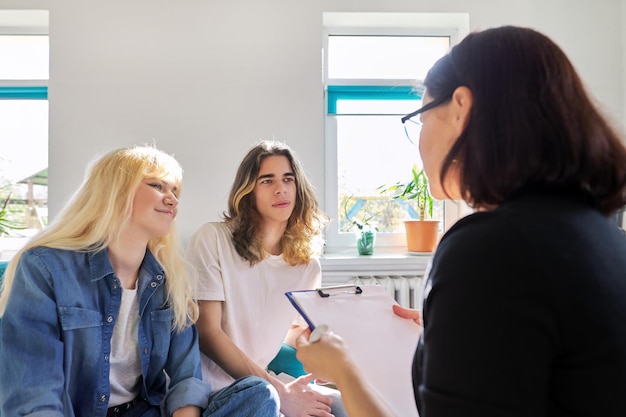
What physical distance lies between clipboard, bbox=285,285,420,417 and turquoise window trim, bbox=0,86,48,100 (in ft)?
8.01

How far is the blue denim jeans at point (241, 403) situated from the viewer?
125cm

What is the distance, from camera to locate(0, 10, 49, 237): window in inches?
109

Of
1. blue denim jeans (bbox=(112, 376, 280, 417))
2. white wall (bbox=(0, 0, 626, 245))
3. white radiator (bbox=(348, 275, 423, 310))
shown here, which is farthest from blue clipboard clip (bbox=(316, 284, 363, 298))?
white wall (bbox=(0, 0, 626, 245))

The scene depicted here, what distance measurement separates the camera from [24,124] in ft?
9.22

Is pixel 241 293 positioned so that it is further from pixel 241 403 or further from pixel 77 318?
pixel 77 318

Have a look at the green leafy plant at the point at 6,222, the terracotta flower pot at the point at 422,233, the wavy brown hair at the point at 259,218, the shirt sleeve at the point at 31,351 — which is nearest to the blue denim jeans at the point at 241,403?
the shirt sleeve at the point at 31,351

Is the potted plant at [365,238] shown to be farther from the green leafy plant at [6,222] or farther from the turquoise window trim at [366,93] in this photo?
the green leafy plant at [6,222]

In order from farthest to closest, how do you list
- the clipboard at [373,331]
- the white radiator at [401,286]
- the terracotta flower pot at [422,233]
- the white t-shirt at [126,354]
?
the terracotta flower pot at [422,233], the white radiator at [401,286], the white t-shirt at [126,354], the clipboard at [373,331]

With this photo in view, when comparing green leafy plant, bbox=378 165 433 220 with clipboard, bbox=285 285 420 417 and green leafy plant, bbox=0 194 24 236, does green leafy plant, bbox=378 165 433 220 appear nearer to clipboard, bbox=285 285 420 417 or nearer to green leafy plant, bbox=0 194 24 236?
clipboard, bbox=285 285 420 417

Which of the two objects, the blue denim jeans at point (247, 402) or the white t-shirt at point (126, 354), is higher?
the white t-shirt at point (126, 354)

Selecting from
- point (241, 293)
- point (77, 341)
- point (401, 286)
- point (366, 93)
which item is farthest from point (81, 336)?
point (366, 93)

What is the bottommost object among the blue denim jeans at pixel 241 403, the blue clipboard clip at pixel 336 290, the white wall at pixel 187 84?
the blue denim jeans at pixel 241 403

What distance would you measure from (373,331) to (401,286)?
1320mm

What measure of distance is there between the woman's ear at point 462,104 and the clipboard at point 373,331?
59 centimetres
